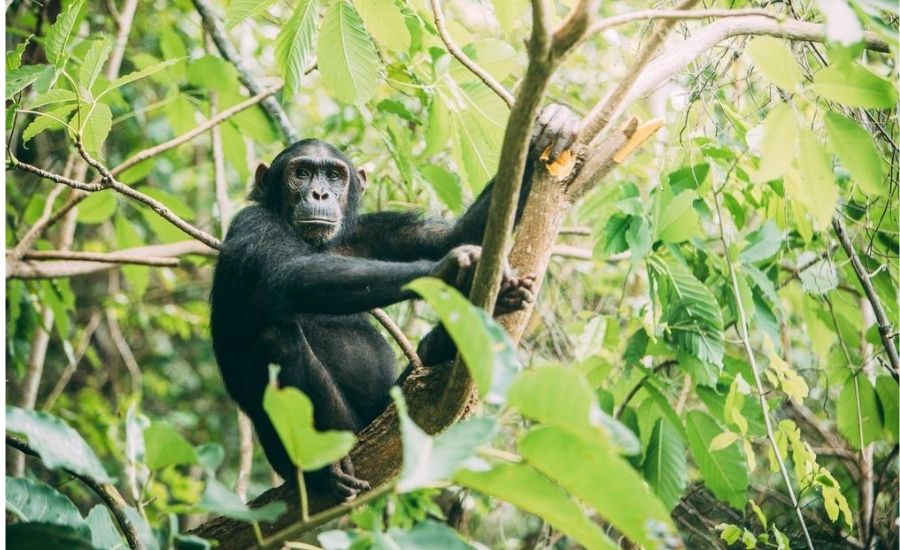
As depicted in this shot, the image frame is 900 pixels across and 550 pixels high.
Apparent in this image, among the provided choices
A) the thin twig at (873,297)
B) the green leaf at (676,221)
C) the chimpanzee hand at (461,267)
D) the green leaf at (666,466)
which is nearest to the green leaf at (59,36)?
the chimpanzee hand at (461,267)

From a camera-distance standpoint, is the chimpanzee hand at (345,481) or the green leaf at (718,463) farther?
the green leaf at (718,463)

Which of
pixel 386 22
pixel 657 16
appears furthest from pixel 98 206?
pixel 657 16

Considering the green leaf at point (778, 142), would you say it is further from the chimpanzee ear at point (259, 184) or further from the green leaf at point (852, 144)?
the chimpanzee ear at point (259, 184)

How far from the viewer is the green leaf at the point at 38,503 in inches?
86.0

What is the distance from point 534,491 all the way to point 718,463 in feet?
8.67

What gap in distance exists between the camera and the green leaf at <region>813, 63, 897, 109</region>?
241 centimetres

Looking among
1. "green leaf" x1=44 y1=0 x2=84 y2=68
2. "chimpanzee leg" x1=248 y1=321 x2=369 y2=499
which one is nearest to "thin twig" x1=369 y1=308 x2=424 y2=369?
"chimpanzee leg" x1=248 y1=321 x2=369 y2=499

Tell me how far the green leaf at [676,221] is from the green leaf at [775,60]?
1.40 meters

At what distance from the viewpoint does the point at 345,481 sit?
3.70 m

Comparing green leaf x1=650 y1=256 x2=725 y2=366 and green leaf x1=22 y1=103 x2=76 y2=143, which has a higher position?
green leaf x1=22 y1=103 x2=76 y2=143

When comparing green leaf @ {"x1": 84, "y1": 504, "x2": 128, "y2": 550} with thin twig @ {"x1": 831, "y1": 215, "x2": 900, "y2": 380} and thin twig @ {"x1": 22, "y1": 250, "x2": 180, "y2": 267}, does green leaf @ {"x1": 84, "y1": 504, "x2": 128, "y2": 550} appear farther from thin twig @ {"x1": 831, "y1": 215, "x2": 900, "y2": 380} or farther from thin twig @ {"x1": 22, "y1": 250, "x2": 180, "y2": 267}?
thin twig @ {"x1": 831, "y1": 215, "x2": 900, "y2": 380}

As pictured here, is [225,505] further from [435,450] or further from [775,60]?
[775,60]

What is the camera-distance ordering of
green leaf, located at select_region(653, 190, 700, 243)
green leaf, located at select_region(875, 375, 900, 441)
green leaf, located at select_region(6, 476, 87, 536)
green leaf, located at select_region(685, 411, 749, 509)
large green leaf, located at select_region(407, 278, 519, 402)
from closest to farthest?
large green leaf, located at select_region(407, 278, 519, 402), green leaf, located at select_region(6, 476, 87, 536), green leaf, located at select_region(653, 190, 700, 243), green leaf, located at select_region(685, 411, 749, 509), green leaf, located at select_region(875, 375, 900, 441)

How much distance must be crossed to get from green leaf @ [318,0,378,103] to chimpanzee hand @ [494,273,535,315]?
4.03ft
